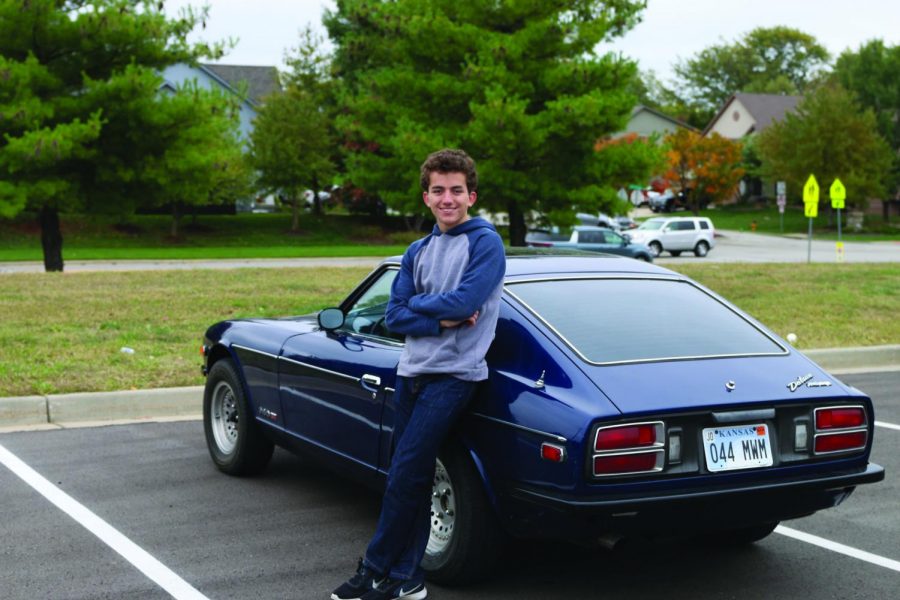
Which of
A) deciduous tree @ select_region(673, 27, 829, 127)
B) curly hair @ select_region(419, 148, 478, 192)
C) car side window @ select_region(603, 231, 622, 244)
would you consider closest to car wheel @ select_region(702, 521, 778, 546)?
curly hair @ select_region(419, 148, 478, 192)

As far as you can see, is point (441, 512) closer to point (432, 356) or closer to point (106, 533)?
point (432, 356)

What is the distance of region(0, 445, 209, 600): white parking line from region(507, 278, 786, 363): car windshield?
1.94m

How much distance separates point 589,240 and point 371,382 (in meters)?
30.6

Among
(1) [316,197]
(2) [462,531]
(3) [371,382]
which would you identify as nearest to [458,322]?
(2) [462,531]

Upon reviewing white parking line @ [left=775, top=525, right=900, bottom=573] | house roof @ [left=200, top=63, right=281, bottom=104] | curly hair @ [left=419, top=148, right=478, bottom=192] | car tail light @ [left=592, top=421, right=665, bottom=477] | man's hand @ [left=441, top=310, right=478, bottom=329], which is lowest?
white parking line @ [left=775, top=525, right=900, bottom=573]

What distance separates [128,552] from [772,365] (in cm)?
309

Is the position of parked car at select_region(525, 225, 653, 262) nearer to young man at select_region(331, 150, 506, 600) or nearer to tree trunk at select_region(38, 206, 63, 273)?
tree trunk at select_region(38, 206, 63, 273)

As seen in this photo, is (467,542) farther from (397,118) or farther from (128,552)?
(397,118)

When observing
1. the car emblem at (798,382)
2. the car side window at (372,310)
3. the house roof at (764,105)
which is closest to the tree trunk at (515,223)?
the car side window at (372,310)

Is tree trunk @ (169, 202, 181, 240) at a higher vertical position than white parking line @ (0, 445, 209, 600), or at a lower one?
higher

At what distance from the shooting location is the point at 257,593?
460 cm

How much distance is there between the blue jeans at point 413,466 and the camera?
4297 mm

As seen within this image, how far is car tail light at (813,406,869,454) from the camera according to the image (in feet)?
14.9

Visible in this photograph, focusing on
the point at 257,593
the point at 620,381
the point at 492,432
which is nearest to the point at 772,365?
the point at 620,381
